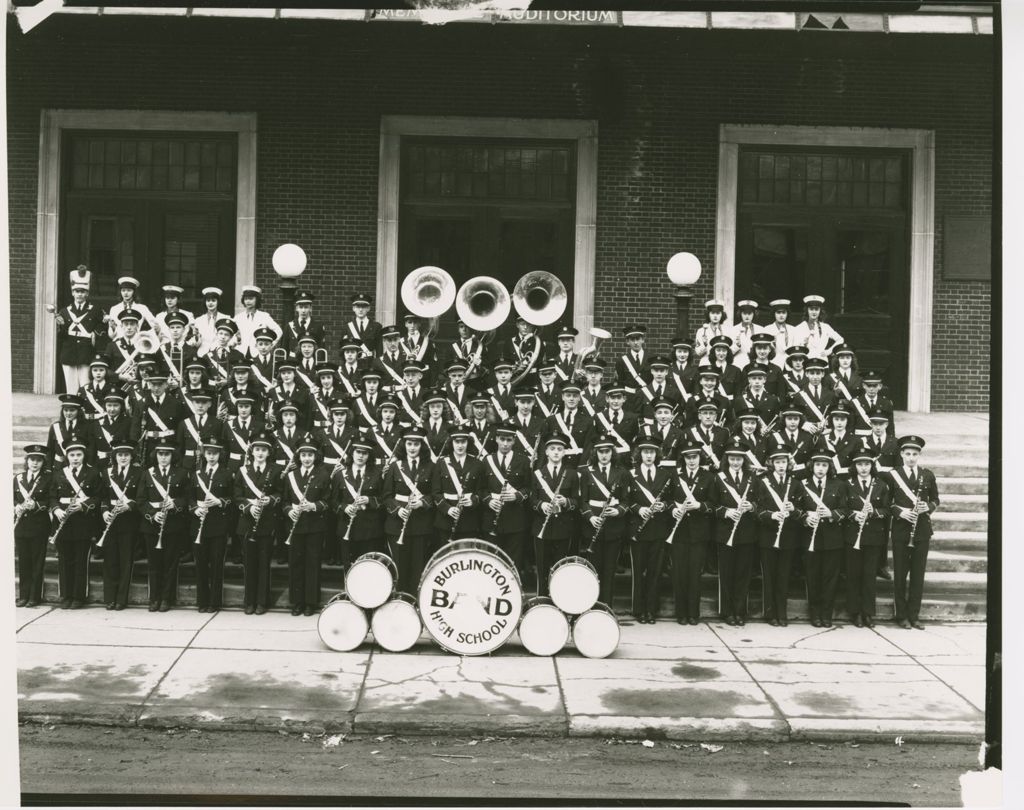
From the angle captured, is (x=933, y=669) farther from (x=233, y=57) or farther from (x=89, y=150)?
(x=89, y=150)

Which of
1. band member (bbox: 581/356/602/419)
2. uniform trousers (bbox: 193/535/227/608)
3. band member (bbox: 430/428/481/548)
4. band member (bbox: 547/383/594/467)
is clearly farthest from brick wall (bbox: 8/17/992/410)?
uniform trousers (bbox: 193/535/227/608)

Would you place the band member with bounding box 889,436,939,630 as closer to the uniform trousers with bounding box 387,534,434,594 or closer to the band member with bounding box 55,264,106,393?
the uniform trousers with bounding box 387,534,434,594

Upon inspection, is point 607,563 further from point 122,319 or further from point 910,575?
point 122,319

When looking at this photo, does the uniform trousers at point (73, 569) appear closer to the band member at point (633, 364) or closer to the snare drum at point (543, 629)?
the snare drum at point (543, 629)

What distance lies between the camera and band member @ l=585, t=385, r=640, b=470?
42.0ft

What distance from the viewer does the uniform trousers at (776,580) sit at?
1184 cm

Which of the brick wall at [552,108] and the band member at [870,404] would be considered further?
the brick wall at [552,108]

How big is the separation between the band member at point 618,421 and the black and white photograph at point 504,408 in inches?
2.3

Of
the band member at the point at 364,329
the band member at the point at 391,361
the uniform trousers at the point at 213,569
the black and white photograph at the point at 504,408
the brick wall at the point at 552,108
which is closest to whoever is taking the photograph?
the black and white photograph at the point at 504,408

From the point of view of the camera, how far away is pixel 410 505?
38.0 ft

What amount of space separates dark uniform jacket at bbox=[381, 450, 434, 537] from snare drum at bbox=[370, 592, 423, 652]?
1.58 meters

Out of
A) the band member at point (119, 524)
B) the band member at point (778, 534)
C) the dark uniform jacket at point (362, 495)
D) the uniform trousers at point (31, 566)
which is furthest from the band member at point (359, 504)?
the band member at point (778, 534)
